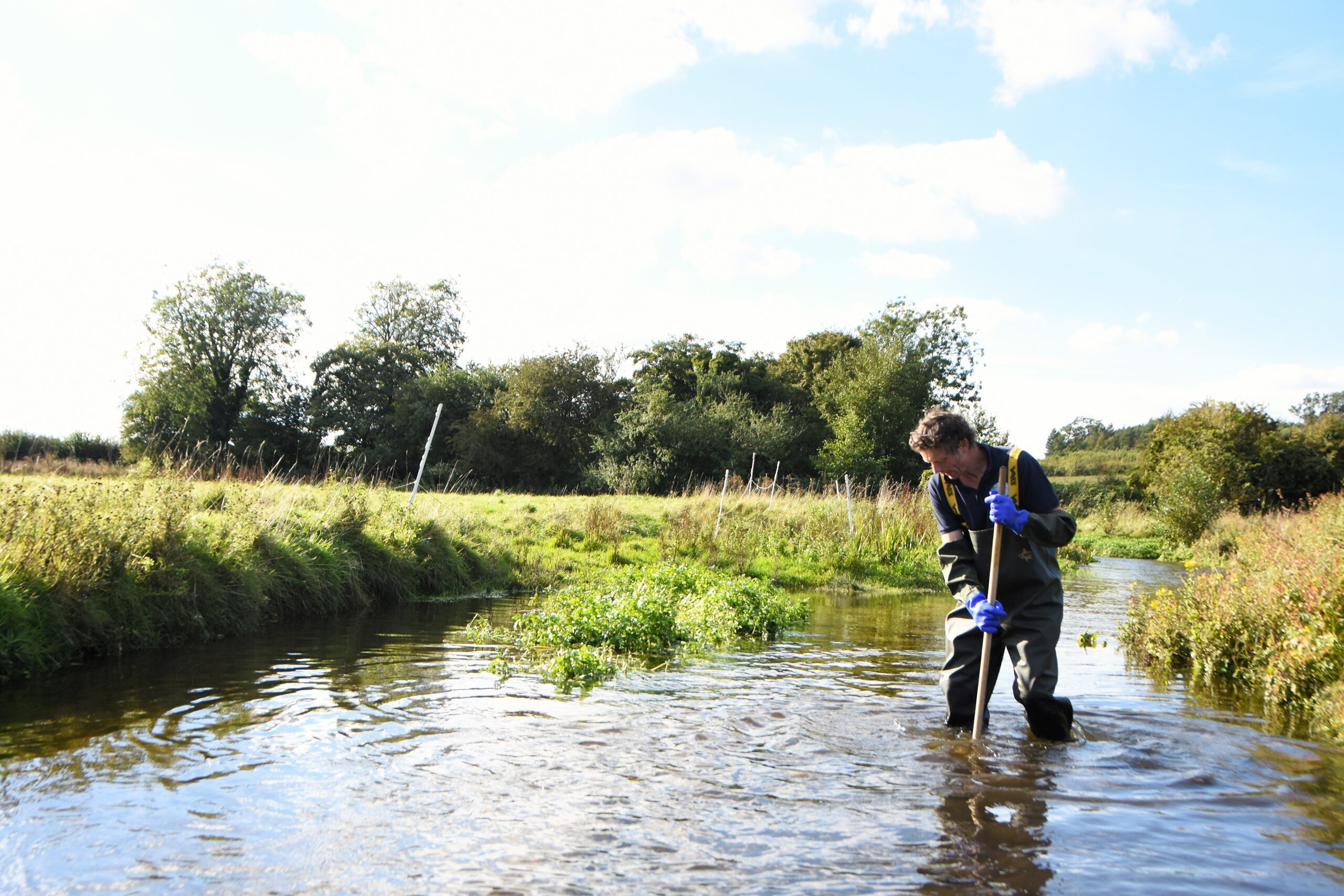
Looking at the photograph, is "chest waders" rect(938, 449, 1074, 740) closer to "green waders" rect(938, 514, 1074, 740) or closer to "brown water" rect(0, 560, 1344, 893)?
"green waders" rect(938, 514, 1074, 740)

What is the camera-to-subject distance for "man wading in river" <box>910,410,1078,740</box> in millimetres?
5637

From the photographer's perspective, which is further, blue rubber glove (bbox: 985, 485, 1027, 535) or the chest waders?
the chest waders

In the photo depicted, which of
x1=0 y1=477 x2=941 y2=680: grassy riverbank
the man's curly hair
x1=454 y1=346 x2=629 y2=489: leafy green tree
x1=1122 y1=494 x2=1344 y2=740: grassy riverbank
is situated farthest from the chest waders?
x1=454 y1=346 x2=629 y2=489: leafy green tree

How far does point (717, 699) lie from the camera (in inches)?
292

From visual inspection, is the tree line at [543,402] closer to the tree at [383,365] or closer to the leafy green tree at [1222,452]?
the tree at [383,365]

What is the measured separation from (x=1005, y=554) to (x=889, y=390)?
4110 centimetres

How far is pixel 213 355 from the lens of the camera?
161 ft

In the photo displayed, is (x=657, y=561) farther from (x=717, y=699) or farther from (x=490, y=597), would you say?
(x=717, y=699)

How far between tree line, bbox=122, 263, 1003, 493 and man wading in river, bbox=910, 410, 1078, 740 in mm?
31498

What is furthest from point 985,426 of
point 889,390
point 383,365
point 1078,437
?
point 1078,437

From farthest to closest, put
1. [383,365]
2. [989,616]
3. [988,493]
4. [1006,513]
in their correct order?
[383,365]
[988,493]
[989,616]
[1006,513]

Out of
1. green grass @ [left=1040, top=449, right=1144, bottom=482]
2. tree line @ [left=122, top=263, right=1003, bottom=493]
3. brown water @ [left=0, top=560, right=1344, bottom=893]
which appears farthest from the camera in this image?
green grass @ [left=1040, top=449, right=1144, bottom=482]

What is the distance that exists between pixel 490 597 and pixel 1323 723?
1166cm

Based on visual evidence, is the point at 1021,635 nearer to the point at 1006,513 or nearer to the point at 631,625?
the point at 1006,513
